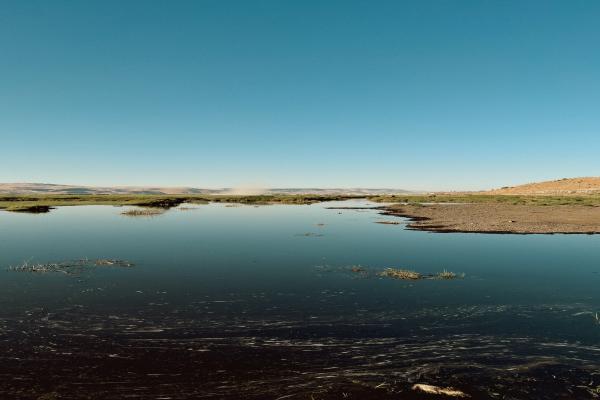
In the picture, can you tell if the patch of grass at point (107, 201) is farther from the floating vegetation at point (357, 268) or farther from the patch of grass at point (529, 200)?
the floating vegetation at point (357, 268)

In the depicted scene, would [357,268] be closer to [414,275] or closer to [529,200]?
[414,275]

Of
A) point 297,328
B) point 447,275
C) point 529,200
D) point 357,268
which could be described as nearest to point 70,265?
point 297,328

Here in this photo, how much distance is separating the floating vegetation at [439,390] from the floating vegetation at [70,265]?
22448 mm

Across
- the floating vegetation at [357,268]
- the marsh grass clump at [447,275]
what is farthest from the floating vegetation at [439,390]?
the floating vegetation at [357,268]

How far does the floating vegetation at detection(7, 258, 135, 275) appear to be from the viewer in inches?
1030

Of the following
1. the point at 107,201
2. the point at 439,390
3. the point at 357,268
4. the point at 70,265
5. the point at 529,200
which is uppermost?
the point at 529,200

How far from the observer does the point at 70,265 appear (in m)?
28.1

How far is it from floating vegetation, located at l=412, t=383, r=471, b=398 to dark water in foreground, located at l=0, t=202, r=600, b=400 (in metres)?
0.25

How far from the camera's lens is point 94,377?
12141 mm

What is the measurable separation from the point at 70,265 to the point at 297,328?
64.2ft

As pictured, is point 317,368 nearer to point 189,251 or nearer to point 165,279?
point 165,279

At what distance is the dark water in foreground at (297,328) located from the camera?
470 inches

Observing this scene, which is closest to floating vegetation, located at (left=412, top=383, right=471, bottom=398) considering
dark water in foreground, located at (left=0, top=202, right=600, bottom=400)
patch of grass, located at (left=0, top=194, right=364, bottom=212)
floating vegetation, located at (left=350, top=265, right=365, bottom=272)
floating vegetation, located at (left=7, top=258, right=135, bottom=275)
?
dark water in foreground, located at (left=0, top=202, right=600, bottom=400)

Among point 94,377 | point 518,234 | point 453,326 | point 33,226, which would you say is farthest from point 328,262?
point 33,226
